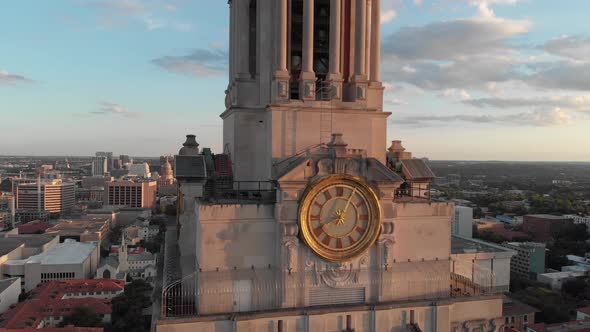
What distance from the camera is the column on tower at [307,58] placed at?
16.2 m

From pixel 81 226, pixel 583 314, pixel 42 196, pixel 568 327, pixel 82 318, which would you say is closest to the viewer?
pixel 568 327

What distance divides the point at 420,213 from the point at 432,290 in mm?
2776

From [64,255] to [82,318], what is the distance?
1654 inches

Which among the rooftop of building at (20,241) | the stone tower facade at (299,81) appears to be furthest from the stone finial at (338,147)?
the rooftop of building at (20,241)

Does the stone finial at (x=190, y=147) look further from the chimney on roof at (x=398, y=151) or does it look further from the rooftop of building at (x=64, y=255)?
the rooftop of building at (x=64, y=255)

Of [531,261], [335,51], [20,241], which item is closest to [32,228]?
[20,241]

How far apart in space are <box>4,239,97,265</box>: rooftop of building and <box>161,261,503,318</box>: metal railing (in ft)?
289

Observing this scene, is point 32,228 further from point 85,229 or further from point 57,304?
point 57,304

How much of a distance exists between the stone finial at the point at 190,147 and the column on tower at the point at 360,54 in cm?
701

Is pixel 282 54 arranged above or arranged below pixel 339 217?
above

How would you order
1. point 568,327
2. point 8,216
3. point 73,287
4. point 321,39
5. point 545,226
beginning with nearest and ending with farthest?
point 321,39, point 568,327, point 73,287, point 545,226, point 8,216

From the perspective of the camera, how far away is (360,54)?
17062 millimetres

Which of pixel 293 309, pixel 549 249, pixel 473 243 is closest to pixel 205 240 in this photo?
pixel 293 309

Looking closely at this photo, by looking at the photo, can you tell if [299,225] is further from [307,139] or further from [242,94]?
[242,94]
